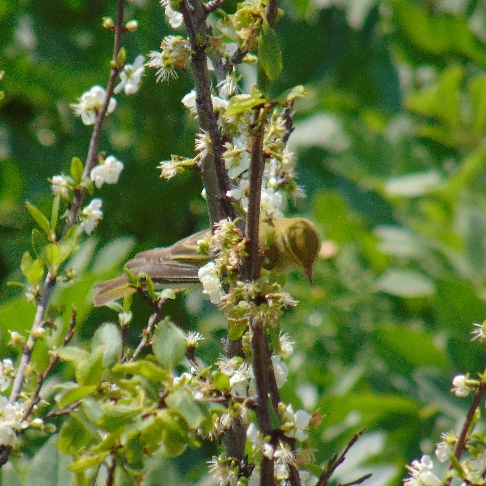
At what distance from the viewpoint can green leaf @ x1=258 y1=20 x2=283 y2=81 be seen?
113cm

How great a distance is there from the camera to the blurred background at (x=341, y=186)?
361 cm

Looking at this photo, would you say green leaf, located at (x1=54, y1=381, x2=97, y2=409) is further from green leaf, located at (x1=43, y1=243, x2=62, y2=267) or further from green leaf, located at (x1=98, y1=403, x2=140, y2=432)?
green leaf, located at (x1=43, y1=243, x2=62, y2=267)

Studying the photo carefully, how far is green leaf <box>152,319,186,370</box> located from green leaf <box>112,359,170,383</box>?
1.0 inches

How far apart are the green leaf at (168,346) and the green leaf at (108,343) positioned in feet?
0.29

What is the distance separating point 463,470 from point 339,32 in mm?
3916

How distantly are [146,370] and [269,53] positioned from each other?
45 cm

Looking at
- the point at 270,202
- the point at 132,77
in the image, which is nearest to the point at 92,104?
the point at 132,77

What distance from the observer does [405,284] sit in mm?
4227

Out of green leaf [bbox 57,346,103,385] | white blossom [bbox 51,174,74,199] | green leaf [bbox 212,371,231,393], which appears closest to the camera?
green leaf [bbox 57,346,103,385]

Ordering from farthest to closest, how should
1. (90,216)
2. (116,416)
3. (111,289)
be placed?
(111,289), (90,216), (116,416)

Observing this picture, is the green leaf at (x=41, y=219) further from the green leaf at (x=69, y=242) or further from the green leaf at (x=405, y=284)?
the green leaf at (x=405, y=284)

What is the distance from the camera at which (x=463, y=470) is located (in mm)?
1281

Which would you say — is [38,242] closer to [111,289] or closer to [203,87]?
[203,87]

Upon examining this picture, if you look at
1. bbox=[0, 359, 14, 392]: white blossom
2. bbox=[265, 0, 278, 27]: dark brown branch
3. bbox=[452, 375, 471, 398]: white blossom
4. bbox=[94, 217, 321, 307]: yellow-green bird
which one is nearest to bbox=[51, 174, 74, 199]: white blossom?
bbox=[0, 359, 14, 392]: white blossom
